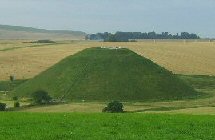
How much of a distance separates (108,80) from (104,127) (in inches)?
2613

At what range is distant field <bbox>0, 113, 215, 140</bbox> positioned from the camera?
19.6 metres

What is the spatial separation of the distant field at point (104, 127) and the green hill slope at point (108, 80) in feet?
184

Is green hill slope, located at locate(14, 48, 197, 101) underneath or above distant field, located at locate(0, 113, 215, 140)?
underneath

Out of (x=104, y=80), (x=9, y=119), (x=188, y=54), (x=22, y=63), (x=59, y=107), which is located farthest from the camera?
(x=188, y=54)

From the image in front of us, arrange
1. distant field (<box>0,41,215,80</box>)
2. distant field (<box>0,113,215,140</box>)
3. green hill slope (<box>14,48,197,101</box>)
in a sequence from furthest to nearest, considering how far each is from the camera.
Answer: distant field (<box>0,41,215,80</box>)
green hill slope (<box>14,48,197,101</box>)
distant field (<box>0,113,215,140</box>)

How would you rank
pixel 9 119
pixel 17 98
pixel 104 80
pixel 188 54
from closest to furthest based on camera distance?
pixel 9 119, pixel 17 98, pixel 104 80, pixel 188 54

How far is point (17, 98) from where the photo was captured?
81062 millimetres

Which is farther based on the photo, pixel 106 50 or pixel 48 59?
pixel 48 59

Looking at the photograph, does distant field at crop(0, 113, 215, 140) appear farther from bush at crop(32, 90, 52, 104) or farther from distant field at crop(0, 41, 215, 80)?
distant field at crop(0, 41, 215, 80)

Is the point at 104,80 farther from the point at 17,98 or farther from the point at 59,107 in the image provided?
the point at 59,107

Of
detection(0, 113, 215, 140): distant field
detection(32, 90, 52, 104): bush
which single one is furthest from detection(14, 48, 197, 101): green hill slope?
detection(0, 113, 215, 140): distant field

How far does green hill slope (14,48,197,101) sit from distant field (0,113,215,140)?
56116mm

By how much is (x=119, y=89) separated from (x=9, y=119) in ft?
201

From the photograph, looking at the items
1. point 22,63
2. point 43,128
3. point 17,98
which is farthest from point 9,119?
point 22,63
